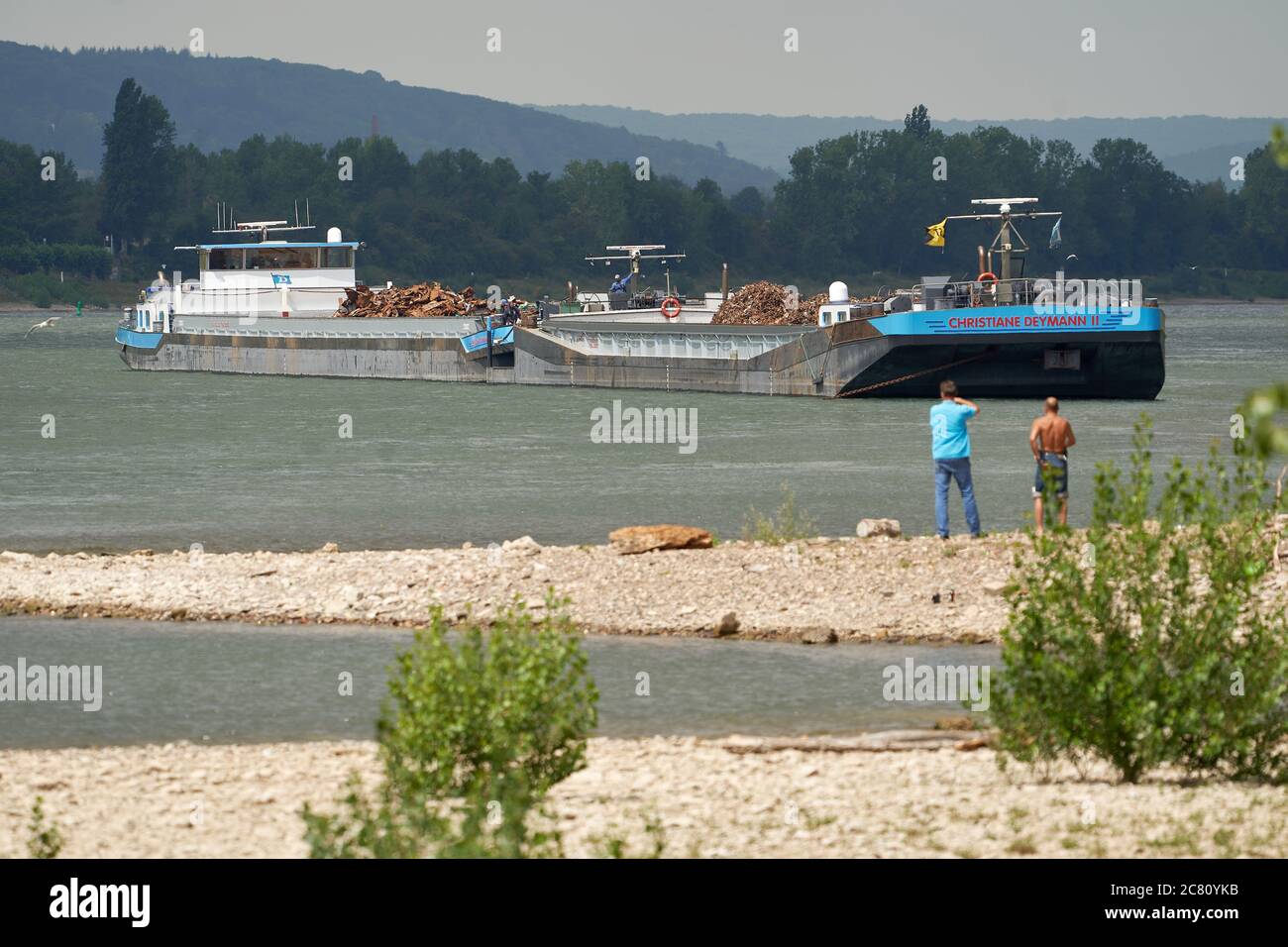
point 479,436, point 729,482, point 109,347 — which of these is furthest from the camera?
point 109,347

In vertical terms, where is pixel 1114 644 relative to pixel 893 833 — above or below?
above

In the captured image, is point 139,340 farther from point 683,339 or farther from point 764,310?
point 764,310

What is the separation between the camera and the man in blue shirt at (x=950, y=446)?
1900cm

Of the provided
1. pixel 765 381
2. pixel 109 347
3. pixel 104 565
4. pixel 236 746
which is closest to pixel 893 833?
pixel 236 746

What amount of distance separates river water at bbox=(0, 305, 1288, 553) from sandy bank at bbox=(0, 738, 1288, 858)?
1301cm

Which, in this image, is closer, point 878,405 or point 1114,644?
point 1114,644

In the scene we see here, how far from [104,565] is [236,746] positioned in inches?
352

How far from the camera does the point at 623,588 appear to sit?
755 inches

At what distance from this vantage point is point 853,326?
5147 cm

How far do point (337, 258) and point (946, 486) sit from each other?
52308 millimetres

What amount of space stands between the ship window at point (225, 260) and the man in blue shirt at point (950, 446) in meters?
52.7

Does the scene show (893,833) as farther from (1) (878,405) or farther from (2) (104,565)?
(1) (878,405)

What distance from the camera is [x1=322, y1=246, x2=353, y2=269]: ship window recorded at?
69438 mm
